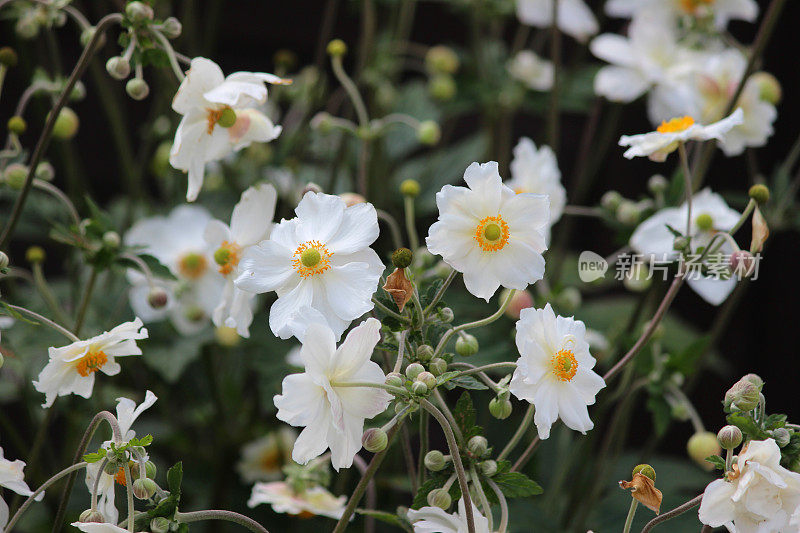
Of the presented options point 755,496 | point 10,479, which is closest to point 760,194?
point 755,496

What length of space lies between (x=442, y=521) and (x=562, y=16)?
695mm

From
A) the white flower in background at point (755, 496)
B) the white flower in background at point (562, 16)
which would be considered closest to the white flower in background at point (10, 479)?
the white flower in background at point (755, 496)

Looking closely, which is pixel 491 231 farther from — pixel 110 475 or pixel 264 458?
pixel 264 458

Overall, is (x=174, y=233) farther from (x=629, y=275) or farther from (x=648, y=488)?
(x=648, y=488)

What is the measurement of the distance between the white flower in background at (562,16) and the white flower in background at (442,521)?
2.16ft

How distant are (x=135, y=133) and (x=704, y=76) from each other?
0.89m

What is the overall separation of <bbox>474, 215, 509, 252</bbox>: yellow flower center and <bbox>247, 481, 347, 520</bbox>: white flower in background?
0.70 ft

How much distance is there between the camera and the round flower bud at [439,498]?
1.41ft

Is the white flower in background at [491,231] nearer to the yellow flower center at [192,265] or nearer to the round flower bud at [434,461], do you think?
the round flower bud at [434,461]

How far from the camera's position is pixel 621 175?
141 centimetres

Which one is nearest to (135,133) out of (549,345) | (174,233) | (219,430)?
(174,233)

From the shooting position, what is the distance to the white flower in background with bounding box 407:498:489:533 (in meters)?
0.42

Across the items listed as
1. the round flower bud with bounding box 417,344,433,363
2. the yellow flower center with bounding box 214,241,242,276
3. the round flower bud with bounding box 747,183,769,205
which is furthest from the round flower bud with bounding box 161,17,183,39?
the round flower bud with bounding box 747,183,769,205

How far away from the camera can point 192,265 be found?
2.82ft
